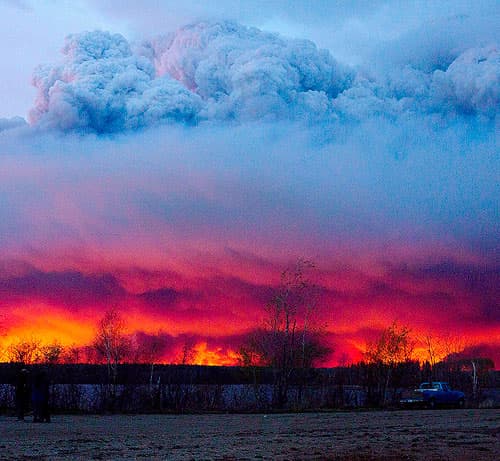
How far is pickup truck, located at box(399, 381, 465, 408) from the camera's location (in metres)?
43.5

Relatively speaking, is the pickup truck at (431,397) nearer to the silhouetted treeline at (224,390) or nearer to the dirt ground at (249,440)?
the silhouetted treeline at (224,390)

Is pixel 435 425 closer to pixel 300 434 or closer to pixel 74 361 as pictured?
pixel 300 434

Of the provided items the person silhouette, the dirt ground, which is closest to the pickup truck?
the dirt ground

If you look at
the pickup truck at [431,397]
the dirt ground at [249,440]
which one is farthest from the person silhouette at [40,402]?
the pickup truck at [431,397]

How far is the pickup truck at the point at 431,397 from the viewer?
43469mm

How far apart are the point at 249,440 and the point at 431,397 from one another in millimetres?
25722

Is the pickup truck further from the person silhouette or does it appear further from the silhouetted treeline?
the person silhouette

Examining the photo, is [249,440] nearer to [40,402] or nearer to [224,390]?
[40,402]

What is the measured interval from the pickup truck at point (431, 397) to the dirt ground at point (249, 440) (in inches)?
598

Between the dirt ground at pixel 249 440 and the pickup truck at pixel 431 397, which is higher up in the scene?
the pickup truck at pixel 431 397

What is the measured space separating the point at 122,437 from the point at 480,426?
1270 centimetres

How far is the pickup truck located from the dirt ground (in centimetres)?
1518

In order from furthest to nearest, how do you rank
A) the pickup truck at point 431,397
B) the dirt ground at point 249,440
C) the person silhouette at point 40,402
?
the pickup truck at point 431,397 < the person silhouette at point 40,402 < the dirt ground at point 249,440

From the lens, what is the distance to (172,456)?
16250mm
